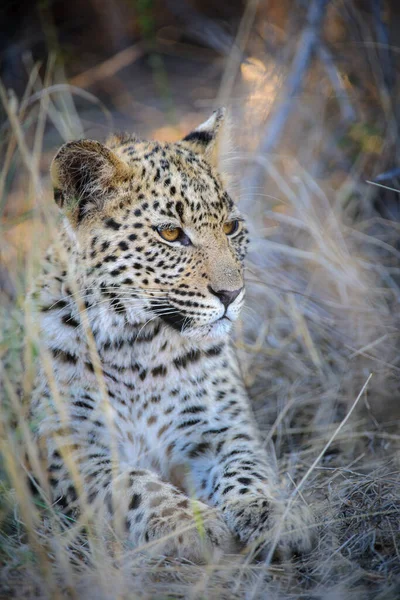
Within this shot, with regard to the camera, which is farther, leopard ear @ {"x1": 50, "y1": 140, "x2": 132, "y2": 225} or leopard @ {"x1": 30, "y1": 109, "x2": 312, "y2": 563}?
leopard ear @ {"x1": 50, "y1": 140, "x2": 132, "y2": 225}

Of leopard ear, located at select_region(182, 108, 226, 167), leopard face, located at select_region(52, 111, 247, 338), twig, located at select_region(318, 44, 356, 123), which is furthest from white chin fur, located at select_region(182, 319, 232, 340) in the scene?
twig, located at select_region(318, 44, 356, 123)

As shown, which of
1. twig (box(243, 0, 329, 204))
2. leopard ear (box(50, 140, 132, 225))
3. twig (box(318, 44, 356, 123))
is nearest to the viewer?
leopard ear (box(50, 140, 132, 225))

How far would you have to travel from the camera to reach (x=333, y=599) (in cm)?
273

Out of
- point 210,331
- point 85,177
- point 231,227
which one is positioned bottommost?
point 210,331

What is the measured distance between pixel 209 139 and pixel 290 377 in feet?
6.47

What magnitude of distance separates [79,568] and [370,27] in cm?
647

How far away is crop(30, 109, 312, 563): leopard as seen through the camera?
355 cm

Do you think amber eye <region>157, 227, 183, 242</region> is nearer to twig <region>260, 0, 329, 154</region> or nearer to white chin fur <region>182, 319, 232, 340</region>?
white chin fur <region>182, 319, 232, 340</region>

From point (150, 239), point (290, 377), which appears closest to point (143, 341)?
point (150, 239)

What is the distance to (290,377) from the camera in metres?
5.45

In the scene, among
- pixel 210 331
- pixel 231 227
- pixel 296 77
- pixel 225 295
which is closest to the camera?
pixel 225 295

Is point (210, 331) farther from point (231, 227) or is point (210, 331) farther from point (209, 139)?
point (209, 139)

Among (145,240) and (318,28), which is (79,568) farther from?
(318,28)

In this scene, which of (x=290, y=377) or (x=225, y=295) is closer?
(x=225, y=295)
